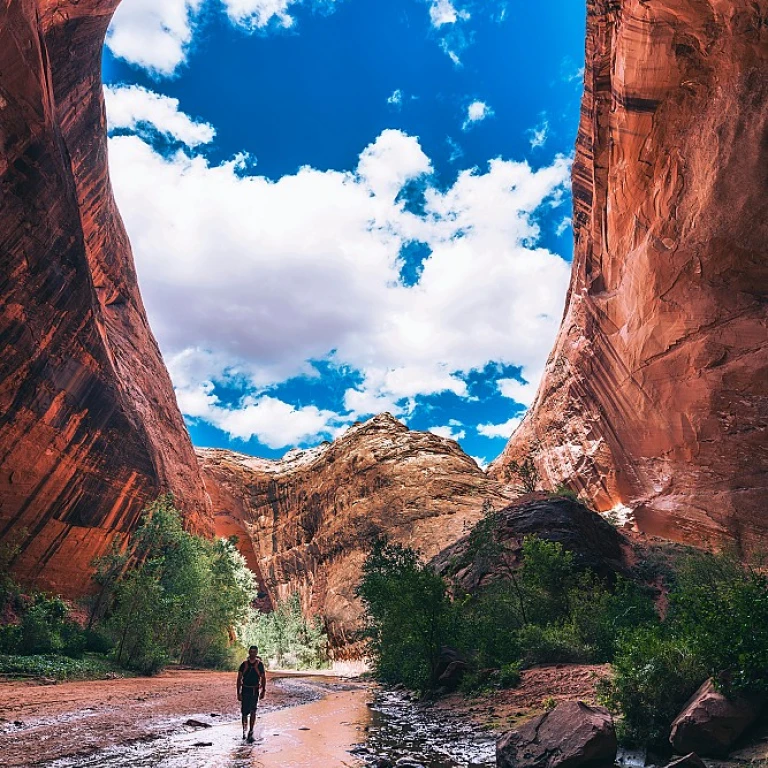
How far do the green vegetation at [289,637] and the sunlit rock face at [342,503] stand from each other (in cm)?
207

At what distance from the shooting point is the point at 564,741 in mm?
6754

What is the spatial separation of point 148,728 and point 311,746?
3657 millimetres

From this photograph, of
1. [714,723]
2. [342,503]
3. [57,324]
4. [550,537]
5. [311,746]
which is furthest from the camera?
[342,503]

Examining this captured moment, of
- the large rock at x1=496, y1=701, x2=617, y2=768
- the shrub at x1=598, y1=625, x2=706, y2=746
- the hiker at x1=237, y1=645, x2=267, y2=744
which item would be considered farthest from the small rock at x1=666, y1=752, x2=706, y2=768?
the hiker at x1=237, y1=645, x2=267, y2=744

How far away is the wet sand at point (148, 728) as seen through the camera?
7727 mm

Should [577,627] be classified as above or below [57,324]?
below

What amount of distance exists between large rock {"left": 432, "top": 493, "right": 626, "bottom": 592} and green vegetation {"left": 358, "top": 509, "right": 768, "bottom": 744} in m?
0.40

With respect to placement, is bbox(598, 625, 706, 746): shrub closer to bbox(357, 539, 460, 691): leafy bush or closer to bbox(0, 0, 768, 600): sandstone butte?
bbox(357, 539, 460, 691): leafy bush

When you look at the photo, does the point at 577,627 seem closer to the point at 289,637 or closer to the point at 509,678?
the point at 509,678

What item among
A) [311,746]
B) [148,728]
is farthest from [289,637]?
[311,746]

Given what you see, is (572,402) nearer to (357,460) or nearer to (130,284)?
(357,460)

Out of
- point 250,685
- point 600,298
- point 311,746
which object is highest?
point 600,298

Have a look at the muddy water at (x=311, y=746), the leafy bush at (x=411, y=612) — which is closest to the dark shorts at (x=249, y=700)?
the muddy water at (x=311, y=746)

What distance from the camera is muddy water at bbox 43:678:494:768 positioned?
755 cm
